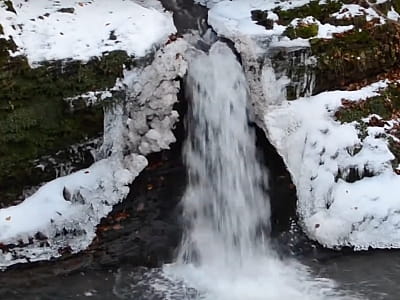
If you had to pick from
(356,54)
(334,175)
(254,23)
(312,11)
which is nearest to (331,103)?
(356,54)

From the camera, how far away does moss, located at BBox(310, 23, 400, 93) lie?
293 inches

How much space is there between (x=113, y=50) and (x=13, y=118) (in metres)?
1.16

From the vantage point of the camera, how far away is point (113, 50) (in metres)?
6.81

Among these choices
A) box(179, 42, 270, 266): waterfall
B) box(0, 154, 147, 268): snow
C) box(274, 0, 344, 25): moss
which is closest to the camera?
box(0, 154, 147, 268): snow

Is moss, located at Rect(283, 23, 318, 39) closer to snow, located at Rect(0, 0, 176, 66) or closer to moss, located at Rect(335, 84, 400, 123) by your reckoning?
moss, located at Rect(335, 84, 400, 123)

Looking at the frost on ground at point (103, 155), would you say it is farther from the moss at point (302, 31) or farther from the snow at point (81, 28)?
the moss at point (302, 31)

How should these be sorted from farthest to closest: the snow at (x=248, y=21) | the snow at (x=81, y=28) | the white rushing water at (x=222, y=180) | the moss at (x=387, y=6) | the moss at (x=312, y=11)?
the moss at (x=387, y=6), the moss at (x=312, y=11), the snow at (x=248, y=21), the white rushing water at (x=222, y=180), the snow at (x=81, y=28)

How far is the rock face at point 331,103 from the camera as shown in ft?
22.9

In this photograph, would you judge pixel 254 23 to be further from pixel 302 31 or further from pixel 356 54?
pixel 356 54

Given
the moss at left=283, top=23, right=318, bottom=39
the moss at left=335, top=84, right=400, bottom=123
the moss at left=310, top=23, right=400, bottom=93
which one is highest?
the moss at left=283, top=23, right=318, bottom=39

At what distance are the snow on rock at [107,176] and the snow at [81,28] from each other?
313 mm

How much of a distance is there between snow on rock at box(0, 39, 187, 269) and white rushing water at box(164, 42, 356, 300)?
0.28m

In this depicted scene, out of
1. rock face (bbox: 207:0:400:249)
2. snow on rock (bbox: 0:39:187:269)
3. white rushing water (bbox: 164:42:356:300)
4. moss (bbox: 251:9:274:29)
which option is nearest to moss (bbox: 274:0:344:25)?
rock face (bbox: 207:0:400:249)

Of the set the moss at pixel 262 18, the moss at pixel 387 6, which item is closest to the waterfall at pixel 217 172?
the moss at pixel 262 18
